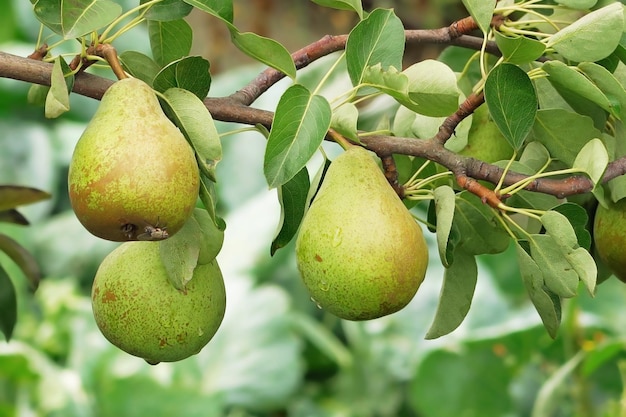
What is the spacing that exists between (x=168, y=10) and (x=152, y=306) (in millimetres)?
193

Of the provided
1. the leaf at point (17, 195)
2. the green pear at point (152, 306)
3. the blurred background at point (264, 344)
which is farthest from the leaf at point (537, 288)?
the blurred background at point (264, 344)

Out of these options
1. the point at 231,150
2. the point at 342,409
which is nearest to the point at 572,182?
the point at 342,409

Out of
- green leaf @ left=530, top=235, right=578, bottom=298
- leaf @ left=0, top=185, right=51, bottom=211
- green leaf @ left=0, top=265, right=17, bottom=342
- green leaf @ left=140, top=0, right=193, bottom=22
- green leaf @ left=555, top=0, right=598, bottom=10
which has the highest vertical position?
green leaf @ left=555, top=0, right=598, bottom=10

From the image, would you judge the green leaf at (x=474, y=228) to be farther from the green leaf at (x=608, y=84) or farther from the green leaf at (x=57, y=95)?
the green leaf at (x=57, y=95)

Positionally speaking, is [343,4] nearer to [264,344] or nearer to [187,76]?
[187,76]

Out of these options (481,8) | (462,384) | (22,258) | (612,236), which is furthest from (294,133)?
(462,384)

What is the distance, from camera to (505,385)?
1823 mm

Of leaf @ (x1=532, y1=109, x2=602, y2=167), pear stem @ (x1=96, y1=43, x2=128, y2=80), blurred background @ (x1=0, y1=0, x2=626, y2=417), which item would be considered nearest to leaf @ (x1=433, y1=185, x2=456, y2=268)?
leaf @ (x1=532, y1=109, x2=602, y2=167)

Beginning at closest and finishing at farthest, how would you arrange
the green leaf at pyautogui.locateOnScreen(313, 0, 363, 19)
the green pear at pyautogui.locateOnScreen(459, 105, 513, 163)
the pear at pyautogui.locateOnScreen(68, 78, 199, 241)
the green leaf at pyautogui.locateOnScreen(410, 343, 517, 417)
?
the pear at pyautogui.locateOnScreen(68, 78, 199, 241), the green leaf at pyautogui.locateOnScreen(313, 0, 363, 19), the green pear at pyautogui.locateOnScreen(459, 105, 513, 163), the green leaf at pyautogui.locateOnScreen(410, 343, 517, 417)

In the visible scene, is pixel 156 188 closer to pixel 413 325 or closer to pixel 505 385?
pixel 505 385

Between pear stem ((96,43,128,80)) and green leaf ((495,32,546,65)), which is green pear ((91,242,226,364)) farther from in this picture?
green leaf ((495,32,546,65))

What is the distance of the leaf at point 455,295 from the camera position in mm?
647

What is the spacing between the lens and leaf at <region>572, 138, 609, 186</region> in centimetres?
55

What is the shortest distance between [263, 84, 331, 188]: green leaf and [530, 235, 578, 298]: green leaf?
16cm
